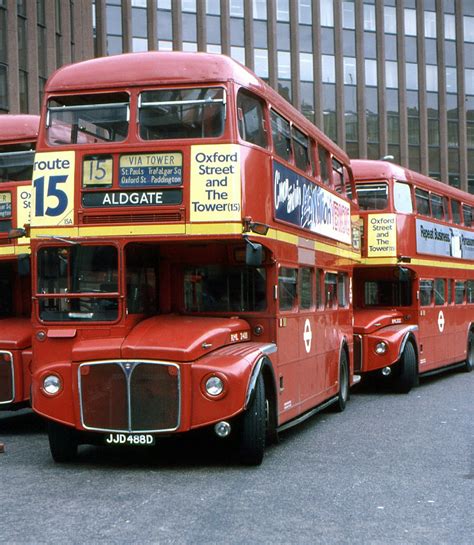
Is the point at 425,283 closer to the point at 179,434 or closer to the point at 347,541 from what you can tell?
the point at 179,434

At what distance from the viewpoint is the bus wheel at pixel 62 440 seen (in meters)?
9.84

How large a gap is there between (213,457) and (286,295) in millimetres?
2100

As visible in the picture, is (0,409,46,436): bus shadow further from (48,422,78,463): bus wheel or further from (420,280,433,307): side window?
(420,280,433,307): side window

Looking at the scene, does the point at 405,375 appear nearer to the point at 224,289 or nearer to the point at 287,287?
the point at 287,287

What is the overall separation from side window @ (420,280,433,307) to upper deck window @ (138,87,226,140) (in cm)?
1015

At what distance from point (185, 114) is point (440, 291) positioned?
12.0m

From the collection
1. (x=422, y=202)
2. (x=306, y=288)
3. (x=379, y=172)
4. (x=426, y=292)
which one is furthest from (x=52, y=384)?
(x=422, y=202)

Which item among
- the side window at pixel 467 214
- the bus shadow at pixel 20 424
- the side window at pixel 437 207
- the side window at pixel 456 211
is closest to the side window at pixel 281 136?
the bus shadow at pixel 20 424

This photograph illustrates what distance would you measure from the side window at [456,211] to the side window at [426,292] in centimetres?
284

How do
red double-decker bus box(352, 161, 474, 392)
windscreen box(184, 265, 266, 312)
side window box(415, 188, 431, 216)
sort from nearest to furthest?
1. windscreen box(184, 265, 266, 312)
2. red double-decker bus box(352, 161, 474, 392)
3. side window box(415, 188, 431, 216)

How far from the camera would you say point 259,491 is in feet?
27.6

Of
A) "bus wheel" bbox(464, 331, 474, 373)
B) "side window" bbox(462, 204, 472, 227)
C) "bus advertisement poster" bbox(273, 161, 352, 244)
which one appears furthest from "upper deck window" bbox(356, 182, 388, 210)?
"bus wheel" bbox(464, 331, 474, 373)

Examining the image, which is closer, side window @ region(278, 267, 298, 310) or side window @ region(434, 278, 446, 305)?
side window @ region(278, 267, 298, 310)

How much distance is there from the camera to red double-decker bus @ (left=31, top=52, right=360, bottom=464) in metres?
9.27
